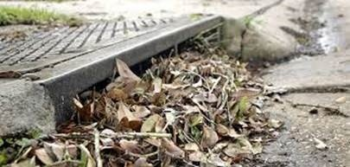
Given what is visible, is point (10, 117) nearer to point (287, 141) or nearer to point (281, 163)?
point (281, 163)

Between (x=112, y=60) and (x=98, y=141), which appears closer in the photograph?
(x=98, y=141)

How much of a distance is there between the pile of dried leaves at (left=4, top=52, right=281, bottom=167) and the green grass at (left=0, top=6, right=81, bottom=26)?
5.79 ft

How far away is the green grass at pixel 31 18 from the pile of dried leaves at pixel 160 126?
69.5 inches

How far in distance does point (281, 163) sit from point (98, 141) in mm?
614

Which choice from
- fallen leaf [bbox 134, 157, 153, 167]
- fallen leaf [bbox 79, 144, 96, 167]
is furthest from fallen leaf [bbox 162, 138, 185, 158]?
fallen leaf [bbox 79, 144, 96, 167]

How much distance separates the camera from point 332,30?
5.70 metres

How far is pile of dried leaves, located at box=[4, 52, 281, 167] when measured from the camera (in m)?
1.60

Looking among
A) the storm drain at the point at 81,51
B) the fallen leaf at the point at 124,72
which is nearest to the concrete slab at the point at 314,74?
the storm drain at the point at 81,51

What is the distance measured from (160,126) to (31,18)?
2.74 meters

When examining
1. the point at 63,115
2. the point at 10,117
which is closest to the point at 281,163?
the point at 63,115

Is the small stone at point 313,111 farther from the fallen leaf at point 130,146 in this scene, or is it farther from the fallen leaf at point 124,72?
the fallen leaf at point 130,146

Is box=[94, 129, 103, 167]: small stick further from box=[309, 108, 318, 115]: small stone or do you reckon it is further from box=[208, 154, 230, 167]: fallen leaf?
box=[309, 108, 318, 115]: small stone

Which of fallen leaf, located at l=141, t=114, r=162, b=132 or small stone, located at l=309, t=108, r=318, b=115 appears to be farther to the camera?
small stone, located at l=309, t=108, r=318, b=115

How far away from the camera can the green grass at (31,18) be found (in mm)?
4176
